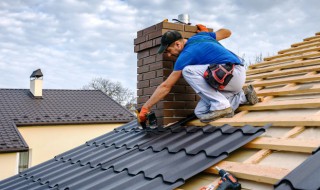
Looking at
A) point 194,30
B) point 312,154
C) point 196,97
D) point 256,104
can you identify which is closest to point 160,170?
point 312,154

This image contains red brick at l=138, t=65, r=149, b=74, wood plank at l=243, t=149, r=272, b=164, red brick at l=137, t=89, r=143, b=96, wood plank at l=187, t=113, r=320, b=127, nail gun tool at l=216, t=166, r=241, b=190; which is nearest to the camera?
nail gun tool at l=216, t=166, r=241, b=190

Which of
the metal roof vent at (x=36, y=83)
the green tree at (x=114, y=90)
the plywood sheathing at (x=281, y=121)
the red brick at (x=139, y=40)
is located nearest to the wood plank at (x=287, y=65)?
the plywood sheathing at (x=281, y=121)

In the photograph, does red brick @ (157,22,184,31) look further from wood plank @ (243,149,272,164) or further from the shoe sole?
wood plank @ (243,149,272,164)

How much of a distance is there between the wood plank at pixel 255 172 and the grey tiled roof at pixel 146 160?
16 cm

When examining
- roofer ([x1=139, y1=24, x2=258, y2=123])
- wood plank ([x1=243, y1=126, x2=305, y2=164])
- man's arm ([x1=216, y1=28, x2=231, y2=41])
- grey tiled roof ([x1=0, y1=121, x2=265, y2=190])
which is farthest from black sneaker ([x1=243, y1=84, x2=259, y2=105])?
wood plank ([x1=243, y1=126, x2=305, y2=164])

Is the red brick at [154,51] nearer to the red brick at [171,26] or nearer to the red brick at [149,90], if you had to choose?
the red brick at [171,26]

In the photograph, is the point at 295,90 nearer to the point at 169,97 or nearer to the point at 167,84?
the point at 167,84

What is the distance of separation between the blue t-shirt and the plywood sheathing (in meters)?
0.61

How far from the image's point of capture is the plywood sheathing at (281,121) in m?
2.28

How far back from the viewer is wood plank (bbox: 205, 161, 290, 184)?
6.88ft

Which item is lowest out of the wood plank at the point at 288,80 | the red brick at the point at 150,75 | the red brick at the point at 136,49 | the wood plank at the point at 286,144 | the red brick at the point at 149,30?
the wood plank at the point at 286,144

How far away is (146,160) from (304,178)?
5.49 ft

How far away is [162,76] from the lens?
443cm

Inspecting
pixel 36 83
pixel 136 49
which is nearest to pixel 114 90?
pixel 36 83
